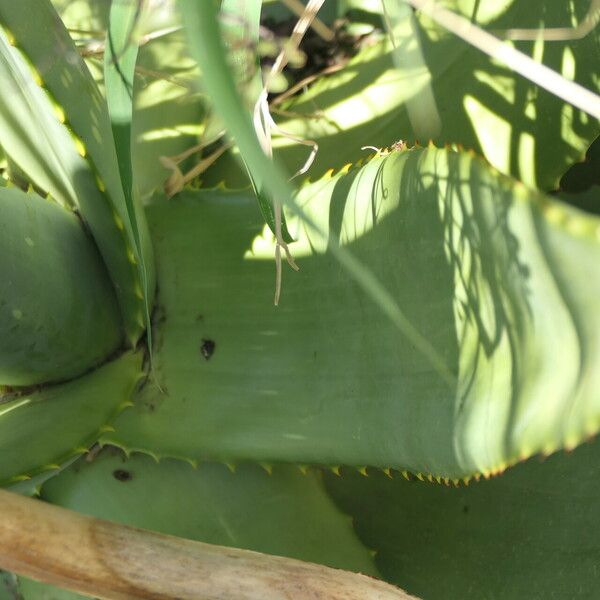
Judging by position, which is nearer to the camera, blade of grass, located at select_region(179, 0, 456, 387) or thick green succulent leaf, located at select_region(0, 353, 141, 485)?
blade of grass, located at select_region(179, 0, 456, 387)

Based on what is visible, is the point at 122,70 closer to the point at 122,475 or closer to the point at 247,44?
the point at 247,44

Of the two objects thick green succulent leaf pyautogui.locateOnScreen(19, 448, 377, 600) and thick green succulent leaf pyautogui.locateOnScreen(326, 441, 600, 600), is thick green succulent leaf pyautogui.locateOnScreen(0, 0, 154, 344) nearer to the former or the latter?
thick green succulent leaf pyautogui.locateOnScreen(19, 448, 377, 600)

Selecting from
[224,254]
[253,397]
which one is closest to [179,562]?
[253,397]

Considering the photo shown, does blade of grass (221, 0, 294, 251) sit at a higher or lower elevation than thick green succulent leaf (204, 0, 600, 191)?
higher

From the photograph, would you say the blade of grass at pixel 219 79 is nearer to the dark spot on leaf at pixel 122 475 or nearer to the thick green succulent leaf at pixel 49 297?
the thick green succulent leaf at pixel 49 297

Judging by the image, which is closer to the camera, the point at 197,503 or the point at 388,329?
the point at 388,329

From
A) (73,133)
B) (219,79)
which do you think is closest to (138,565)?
(73,133)

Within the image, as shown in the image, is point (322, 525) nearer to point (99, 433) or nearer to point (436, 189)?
point (99, 433)

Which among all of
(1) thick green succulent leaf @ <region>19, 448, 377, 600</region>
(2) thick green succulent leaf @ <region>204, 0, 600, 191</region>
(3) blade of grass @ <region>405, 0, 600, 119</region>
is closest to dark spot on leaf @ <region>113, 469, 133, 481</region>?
(1) thick green succulent leaf @ <region>19, 448, 377, 600</region>
